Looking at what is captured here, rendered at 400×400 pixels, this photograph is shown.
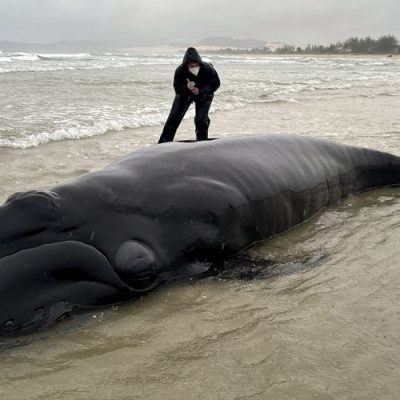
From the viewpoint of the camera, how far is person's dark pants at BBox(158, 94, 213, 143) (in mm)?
8008

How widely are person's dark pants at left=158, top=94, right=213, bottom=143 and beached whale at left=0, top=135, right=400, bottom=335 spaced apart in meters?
2.72

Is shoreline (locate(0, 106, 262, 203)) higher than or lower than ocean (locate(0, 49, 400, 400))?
higher

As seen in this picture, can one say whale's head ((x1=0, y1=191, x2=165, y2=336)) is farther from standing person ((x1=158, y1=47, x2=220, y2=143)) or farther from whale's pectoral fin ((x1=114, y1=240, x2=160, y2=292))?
standing person ((x1=158, y1=47, x2=220, y2=143))

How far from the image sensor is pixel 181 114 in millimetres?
8188

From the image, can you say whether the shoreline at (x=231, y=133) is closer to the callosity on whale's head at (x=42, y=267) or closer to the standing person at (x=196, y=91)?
the callosity on whale's head at (x=42, y=267)

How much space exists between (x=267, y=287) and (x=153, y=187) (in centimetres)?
110

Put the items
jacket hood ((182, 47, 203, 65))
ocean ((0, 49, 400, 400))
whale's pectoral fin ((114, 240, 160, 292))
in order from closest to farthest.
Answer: ocean ((0, 49, 400, 400)) → whale's pectoral fin ((114, 240, 160, 292)) → jacket hood ((182, 47, 203, 65))

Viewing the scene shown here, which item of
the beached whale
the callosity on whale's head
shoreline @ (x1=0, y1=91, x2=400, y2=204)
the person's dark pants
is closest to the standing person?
the person's dark pants

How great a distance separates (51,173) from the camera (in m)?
7.21

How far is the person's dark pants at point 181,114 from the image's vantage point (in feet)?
26.3

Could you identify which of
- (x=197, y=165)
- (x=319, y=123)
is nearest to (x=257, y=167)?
(x=197, y=165)

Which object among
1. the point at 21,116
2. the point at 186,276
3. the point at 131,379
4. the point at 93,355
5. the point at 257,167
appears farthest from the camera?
the point at 21,116

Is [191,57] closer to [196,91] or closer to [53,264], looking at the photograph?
[196,91]

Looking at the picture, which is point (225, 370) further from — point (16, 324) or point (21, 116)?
point (21, 116)
